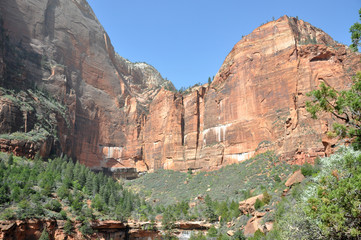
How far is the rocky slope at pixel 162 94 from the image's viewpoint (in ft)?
154

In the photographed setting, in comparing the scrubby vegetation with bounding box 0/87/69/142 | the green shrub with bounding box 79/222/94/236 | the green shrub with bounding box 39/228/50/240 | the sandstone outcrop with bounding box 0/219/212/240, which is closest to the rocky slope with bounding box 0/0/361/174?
the scrubby vegetation with bounding box 0/87/69/142

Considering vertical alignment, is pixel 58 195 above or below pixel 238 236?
above

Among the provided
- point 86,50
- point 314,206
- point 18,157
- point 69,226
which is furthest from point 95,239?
point 86,50

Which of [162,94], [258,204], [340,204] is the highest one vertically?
[162,94]

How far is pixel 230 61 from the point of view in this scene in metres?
64.5

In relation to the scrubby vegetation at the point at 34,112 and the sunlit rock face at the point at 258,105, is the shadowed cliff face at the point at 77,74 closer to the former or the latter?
the scrubby vegetation at the point at 34,112

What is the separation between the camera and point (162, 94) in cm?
7731

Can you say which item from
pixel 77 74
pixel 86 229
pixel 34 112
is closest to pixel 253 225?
pixel 86 229

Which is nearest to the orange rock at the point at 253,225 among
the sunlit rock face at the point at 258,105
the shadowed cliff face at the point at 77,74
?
the sunlit rock face at the point at 258,105

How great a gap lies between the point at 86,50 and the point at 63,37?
21.5 ft

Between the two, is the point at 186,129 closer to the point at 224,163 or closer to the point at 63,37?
the point at 224,163

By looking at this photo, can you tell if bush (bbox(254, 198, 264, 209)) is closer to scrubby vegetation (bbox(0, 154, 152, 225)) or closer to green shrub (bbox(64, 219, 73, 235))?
scrubby vegetation (bbox(0, 154, 152, 225))

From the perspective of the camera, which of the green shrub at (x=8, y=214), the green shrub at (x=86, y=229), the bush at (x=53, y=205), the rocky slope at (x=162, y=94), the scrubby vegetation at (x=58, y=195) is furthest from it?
the rocky slope at (x=162, y=94)

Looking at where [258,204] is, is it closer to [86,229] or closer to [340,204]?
[340,204]
